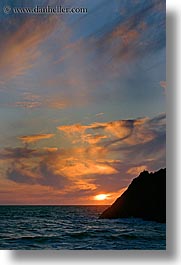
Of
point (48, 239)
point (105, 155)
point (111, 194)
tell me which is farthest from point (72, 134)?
point (48, 239)

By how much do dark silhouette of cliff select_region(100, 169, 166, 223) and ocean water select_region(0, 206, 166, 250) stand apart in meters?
0.03

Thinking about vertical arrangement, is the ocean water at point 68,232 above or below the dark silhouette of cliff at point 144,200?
below

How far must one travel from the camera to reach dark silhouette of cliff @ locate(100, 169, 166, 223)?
1.59m

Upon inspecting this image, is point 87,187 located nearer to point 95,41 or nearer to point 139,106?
point 139,106

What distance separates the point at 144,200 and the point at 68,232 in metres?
0.29

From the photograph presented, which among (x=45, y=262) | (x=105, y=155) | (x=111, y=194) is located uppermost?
(x=105, y=155)

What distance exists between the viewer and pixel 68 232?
1.59m

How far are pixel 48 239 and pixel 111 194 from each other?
0.27m

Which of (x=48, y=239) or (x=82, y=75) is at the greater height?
(x=82, y=75)

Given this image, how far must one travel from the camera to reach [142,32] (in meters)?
1.62

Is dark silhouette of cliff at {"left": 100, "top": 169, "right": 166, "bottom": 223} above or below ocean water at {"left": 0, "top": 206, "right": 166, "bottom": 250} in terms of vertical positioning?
above

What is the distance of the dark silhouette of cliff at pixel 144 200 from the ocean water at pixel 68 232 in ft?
0.11

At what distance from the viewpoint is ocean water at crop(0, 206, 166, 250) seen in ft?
5.21

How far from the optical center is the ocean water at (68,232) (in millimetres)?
1589
